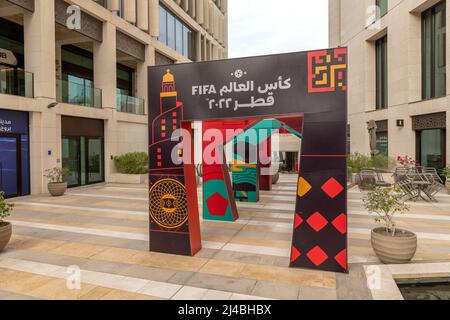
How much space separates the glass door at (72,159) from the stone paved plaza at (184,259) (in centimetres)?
626

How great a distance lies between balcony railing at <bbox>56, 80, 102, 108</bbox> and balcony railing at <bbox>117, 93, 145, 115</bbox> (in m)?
1.70

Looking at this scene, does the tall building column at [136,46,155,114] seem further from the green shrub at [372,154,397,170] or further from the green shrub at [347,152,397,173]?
the green shrub at [372,154,397,170]

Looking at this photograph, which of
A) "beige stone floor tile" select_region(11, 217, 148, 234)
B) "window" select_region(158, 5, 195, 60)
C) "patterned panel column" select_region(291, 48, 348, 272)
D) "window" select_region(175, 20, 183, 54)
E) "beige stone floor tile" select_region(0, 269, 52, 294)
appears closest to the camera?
"beige stone floor tile" select_region(0, 269, 52, 294)

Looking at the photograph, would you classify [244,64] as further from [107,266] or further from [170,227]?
[107,266]

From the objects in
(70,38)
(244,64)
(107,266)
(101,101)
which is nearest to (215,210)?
A: (107,266)

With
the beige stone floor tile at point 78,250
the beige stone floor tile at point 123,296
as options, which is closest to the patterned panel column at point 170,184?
the beige stone floor tile at point 78,250

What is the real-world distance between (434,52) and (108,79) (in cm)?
1873

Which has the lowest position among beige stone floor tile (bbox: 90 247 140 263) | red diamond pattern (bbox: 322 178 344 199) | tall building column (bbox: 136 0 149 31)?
beige stone floor tile (bbox: 90 247 140 263)

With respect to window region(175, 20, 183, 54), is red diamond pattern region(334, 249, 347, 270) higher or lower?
lower

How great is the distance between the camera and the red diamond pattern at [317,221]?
5.59 m

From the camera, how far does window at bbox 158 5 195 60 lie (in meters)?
24.8

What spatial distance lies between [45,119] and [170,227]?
11.4 m

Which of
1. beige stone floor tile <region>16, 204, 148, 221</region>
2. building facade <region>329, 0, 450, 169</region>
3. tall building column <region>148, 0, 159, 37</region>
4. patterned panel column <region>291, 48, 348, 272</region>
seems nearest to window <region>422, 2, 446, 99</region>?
building facade <region>329, 0, 450, 169</region>

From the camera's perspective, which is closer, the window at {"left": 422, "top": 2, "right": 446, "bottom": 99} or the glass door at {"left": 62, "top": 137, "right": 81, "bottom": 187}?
the window at {"left": 422, "top": 2, "right": 446, "bottom": 99}
